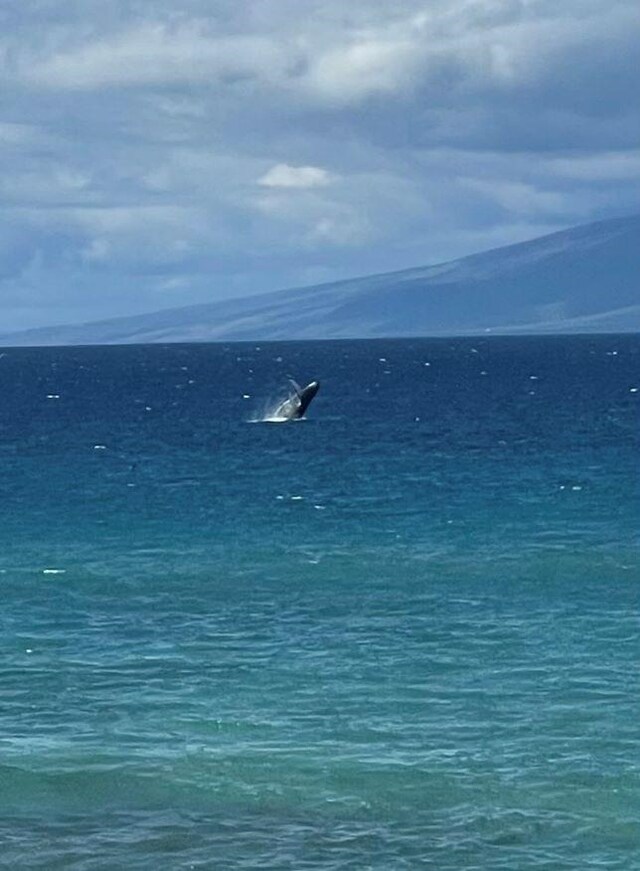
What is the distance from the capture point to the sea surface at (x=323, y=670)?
87.8 feet

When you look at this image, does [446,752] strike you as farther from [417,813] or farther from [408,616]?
[408,616]

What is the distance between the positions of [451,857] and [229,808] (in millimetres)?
4060

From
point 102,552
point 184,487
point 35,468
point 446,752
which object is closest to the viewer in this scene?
point 446,752

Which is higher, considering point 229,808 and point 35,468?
point 35,468

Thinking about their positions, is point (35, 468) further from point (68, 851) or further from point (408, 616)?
point (68, 851)

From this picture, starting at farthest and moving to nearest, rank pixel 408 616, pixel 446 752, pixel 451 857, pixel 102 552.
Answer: pixel 102 552
pixel 408 616
pixel 446 752
pixel 451 857

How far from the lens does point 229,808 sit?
91.0 feet

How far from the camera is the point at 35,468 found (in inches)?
3265

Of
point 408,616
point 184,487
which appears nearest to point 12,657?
point 408,616

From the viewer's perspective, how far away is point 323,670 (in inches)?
1435

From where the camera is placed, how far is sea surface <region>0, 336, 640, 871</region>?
26.8 meters

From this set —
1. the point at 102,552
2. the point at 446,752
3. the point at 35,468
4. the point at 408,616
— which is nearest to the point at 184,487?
the point at 35,468

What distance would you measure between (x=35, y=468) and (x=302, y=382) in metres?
104

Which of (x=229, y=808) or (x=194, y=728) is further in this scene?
(x=194, y=728)
